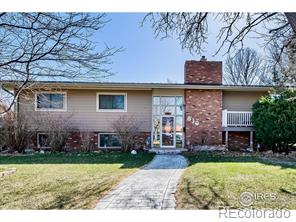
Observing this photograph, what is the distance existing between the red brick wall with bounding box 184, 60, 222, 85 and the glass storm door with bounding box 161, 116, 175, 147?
187cm

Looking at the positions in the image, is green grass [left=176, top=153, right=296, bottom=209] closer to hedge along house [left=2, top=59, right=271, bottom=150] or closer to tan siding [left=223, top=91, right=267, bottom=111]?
hedge along house [left=2, top=59, right=271, bottom=150]

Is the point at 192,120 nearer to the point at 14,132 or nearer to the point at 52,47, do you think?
the point at 14,132

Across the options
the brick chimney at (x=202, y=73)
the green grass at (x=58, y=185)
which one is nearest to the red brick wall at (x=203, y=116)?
the brick chimney at (x=202, y=73)

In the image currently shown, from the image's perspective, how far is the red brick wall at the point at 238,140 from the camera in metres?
14.1

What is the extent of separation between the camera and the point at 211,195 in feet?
16.5

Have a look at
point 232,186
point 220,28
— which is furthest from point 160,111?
point 232,186

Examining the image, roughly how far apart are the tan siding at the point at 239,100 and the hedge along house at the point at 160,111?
207 mm

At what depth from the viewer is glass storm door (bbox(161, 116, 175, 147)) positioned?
13.8m

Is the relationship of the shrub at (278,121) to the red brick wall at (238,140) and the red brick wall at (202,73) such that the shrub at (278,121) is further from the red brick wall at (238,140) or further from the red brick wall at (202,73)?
the red brick wall at (202,73)

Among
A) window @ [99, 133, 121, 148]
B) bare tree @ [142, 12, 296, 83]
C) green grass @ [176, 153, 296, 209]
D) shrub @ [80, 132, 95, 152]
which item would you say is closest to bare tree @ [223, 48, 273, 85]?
window @ [99, 133, 121, 148]

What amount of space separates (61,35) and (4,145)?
28.3ft

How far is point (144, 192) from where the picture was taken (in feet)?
17.4
